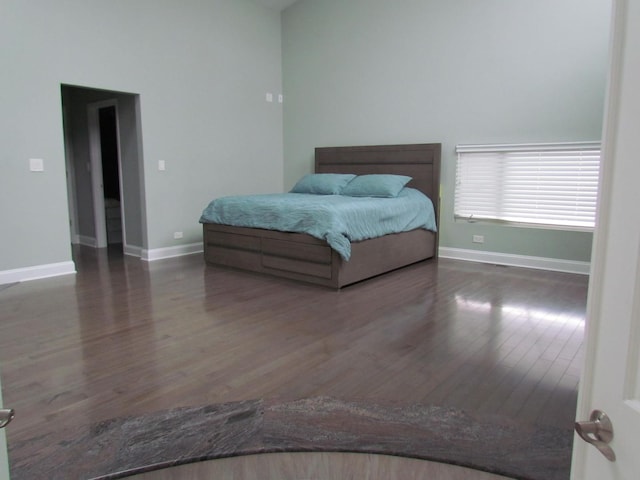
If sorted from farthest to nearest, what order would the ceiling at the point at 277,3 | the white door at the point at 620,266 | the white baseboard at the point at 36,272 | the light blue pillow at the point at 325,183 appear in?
the ceiling at the point at 277,3 < the light blue pillow at the point at 325,183 < the white baseboard at the point at 36,272 < the white door at the point at 620,266

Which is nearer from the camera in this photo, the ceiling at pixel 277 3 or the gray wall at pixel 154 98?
the gray wall at pixel 154 98

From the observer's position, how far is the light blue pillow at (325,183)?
5270 millimetres

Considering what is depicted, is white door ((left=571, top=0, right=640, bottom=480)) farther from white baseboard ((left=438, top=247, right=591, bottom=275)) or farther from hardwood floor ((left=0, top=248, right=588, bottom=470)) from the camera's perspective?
white baseboard ((left=438, top=247, right=591, bottom=275))

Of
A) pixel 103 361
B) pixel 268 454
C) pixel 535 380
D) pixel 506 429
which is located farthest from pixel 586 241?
pixel 103 361

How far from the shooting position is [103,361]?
236 centimetres

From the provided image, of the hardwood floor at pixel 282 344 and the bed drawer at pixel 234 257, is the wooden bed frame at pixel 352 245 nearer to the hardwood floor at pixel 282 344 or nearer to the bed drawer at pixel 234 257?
the bed drawer at pixel 234 257

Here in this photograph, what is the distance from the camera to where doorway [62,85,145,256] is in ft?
17.0

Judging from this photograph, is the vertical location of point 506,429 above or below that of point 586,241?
below

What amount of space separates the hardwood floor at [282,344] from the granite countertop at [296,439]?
0.11 metres

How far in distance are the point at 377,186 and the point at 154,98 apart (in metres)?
2.65

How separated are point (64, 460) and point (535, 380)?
1.98 meters

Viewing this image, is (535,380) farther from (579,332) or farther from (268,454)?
(268,454)

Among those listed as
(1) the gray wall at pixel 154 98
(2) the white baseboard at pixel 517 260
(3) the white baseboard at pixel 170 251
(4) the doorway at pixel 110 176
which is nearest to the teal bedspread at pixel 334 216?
(2) the white baseboard at pixel 517 260

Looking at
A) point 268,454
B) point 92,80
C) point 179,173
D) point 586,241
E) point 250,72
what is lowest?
point 268,454
